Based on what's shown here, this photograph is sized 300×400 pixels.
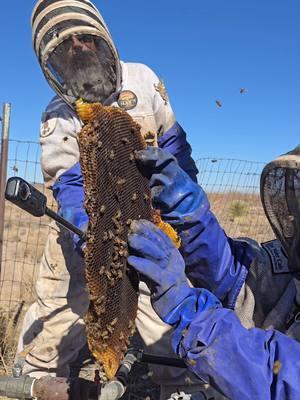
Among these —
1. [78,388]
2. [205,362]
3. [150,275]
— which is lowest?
[78,388]

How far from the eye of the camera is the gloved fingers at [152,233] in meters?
2.05

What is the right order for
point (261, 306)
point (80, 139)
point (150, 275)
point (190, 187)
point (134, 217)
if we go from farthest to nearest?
point (261, 306) → point (190, 187) → point (134, 217) → point (150, 275) → point (80, 139)

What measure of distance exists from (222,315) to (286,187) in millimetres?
643

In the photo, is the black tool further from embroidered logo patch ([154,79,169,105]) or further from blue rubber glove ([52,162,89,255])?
embroidered logo patch ([154,79,169,105])

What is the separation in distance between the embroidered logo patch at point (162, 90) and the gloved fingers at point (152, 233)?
2.07 meters

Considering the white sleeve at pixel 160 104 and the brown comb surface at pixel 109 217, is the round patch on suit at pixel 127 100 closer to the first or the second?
the white sleeve at pixel 160 104

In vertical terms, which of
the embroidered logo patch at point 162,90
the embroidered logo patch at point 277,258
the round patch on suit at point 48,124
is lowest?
the embroidered logo patch at point 277,258

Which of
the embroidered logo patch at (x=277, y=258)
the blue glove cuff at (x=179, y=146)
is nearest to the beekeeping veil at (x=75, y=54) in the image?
the blue glove cuff at (x=179, y=146)

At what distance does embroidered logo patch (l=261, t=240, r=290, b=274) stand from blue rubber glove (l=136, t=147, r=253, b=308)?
0.11 m

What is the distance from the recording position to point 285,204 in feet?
7.62

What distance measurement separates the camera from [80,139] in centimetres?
189

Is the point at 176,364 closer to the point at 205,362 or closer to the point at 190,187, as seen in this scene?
the point at 205,362

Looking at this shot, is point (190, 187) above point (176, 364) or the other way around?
above

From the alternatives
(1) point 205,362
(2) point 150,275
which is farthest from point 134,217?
Result: (1) point 205,362
